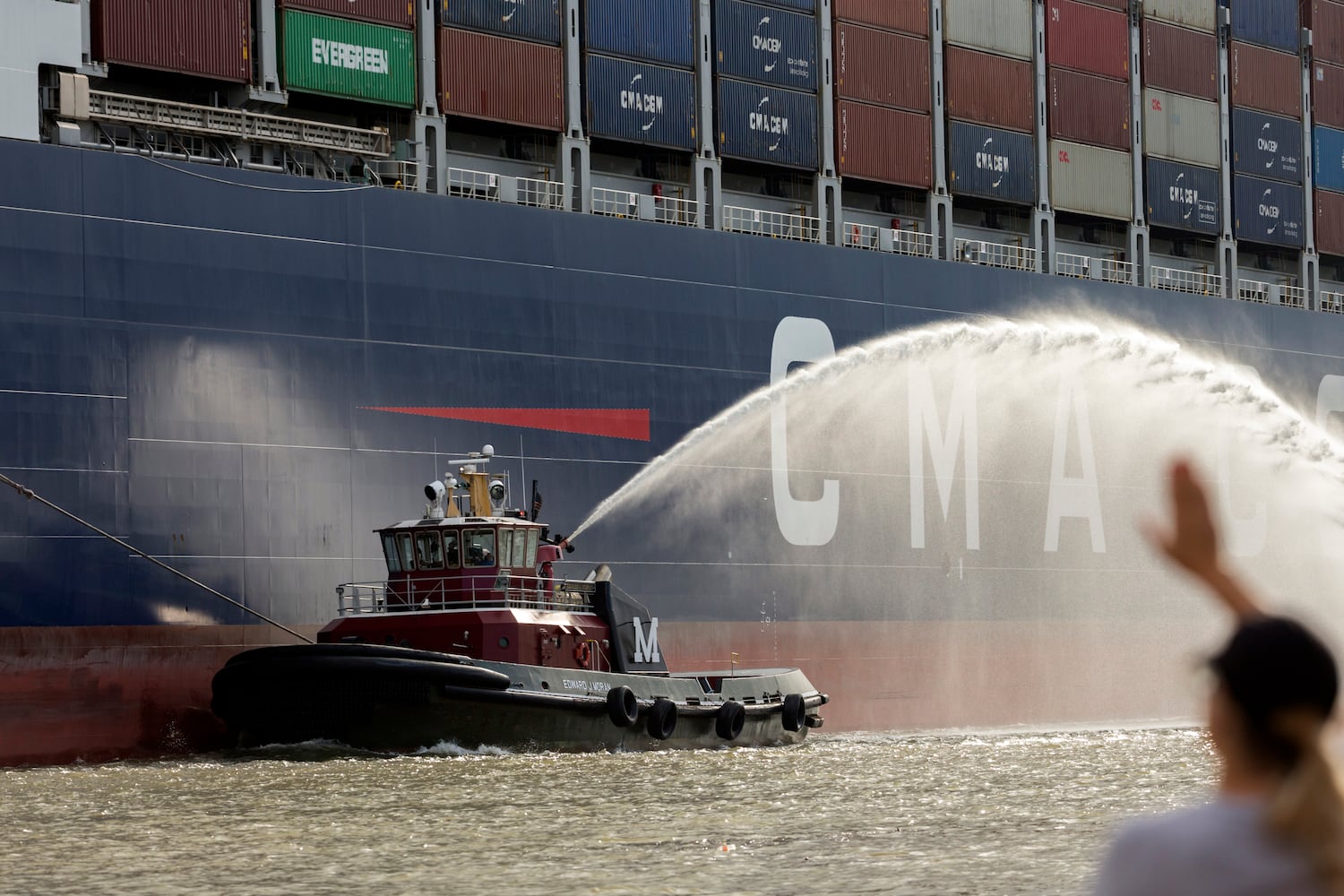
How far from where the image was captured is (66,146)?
926 inches

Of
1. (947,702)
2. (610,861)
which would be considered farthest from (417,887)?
(947,702)

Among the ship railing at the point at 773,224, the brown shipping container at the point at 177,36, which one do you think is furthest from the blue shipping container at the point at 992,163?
the brown shipping container at the point at 177,36

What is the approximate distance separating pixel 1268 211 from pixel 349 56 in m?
23.7

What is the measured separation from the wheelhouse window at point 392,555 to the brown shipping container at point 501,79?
7.94 meters

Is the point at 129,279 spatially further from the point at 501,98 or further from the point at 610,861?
the point at 610,861

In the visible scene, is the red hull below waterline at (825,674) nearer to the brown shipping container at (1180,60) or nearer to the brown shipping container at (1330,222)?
the brown shipping container at (1330,222)

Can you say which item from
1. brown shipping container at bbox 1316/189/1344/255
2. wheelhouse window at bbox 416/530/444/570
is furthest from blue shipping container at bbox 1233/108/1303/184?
wheelhouse window at bbox 416/530/444/570

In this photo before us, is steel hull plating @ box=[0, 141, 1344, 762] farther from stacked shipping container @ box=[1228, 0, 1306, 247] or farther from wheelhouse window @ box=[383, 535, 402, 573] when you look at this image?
stacked shipping container @ box=[1228, 0, 1306, 247]

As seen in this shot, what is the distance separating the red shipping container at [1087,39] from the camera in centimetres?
3809

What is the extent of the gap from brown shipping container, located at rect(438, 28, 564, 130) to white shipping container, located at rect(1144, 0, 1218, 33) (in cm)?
1622

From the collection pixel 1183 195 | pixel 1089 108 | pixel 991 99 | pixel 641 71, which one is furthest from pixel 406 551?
pixel 1183 195

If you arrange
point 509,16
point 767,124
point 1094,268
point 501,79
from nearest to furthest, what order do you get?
1. point 501,79
2. point 509,16
3. point 767,124
4. point 1094,268

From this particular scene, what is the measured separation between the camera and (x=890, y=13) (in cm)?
3506

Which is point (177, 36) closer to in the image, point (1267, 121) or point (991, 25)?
point (991, 25)
